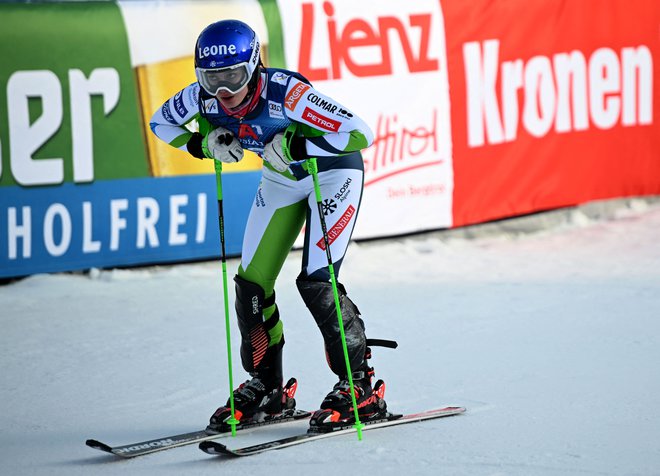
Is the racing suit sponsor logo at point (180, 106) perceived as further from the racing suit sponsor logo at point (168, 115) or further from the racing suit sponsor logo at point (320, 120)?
the racing suit sponsor logo at point (320, 120)

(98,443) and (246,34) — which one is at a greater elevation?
(246,34)

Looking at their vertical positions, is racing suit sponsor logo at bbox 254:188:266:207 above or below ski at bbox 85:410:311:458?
above

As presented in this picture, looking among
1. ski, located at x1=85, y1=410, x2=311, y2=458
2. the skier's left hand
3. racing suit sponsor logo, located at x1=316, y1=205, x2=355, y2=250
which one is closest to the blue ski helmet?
the skier's left hand

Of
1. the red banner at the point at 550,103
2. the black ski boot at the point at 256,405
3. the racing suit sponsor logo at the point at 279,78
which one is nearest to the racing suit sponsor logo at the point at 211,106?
the racing suit sponsor logo at the point at 279,78

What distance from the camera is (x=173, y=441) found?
16.0 ft

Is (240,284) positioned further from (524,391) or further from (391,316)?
(391,316)

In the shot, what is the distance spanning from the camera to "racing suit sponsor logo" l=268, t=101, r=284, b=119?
4.86 meters

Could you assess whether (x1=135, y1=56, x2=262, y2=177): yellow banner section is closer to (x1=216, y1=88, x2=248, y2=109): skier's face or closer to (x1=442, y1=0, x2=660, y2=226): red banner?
(x1=442, y1=0, x2=660, y2=226): red banner

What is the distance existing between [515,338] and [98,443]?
3.03 meters

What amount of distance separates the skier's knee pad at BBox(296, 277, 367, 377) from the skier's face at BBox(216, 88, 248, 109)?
2.69 ft

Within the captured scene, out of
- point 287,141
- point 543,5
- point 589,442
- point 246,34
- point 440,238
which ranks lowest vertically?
point 589,442

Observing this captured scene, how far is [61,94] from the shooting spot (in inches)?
341

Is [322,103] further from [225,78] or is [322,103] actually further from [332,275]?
[332,275]

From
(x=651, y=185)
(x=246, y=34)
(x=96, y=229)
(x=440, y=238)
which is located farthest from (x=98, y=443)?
(x=651, y=185)
